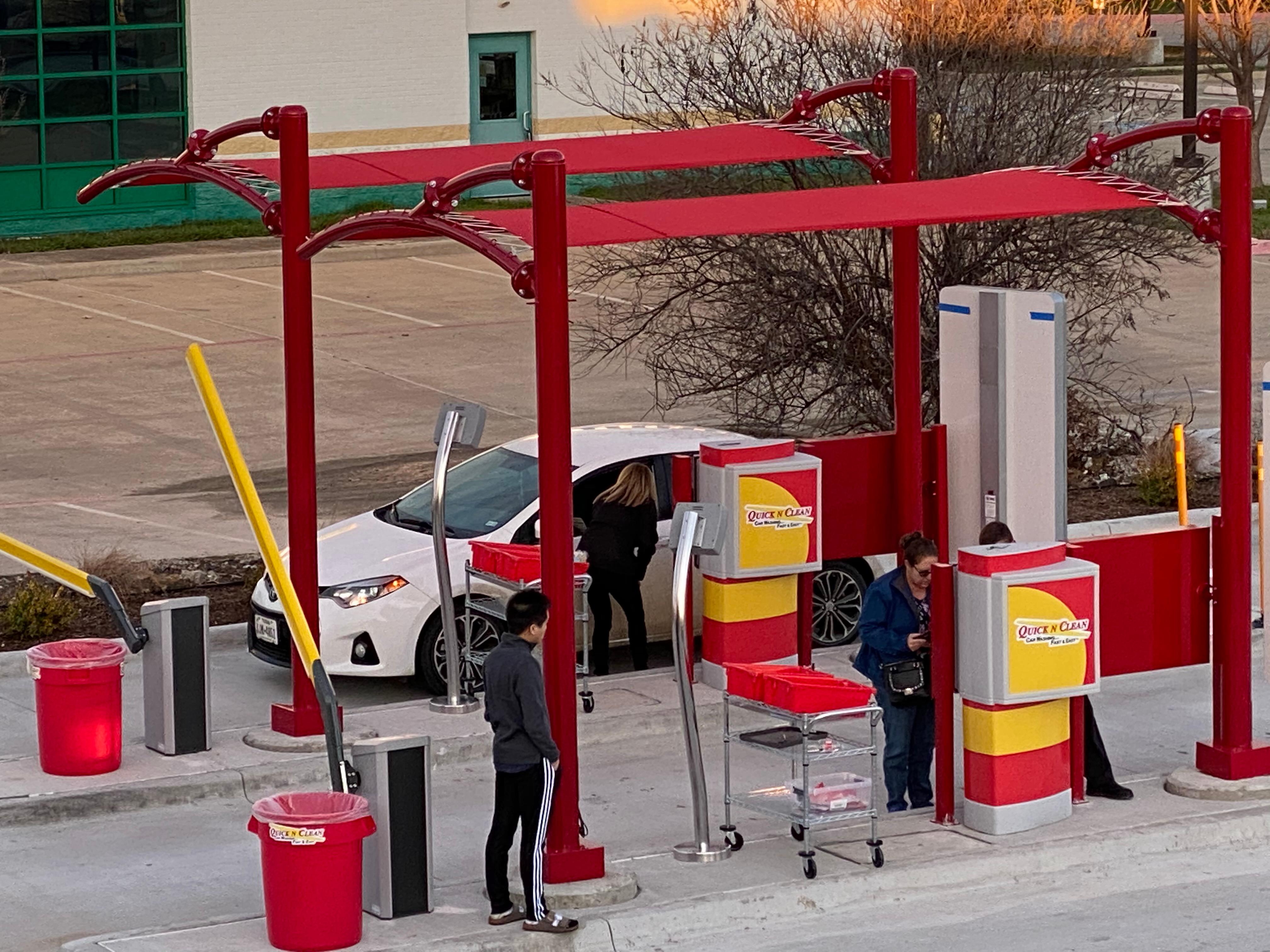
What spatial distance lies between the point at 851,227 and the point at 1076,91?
320 inches

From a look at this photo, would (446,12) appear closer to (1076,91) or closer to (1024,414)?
(1076,91)

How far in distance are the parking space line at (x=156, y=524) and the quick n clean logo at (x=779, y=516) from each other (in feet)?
17.7

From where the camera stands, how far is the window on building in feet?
112

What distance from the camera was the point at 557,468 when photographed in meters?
9.92

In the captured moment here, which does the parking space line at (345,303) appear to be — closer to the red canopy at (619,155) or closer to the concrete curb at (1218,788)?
the red canopy at (619,155)

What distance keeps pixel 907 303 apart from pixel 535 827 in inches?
216

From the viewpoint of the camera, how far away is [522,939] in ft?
30.5

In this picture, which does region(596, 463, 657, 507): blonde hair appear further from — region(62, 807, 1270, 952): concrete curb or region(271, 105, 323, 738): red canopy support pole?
region(62, 807, 1270, 952): concrete curb

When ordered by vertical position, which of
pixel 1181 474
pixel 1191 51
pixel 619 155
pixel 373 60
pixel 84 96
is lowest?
pixel 1181 474

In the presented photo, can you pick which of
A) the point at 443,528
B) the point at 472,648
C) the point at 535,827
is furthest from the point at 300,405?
the point at 535,827

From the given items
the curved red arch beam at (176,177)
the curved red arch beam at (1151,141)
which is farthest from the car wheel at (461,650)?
the curved red arch beam at (1151,141)

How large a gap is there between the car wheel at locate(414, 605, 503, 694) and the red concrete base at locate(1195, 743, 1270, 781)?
413cm

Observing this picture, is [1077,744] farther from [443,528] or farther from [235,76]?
[235,76]

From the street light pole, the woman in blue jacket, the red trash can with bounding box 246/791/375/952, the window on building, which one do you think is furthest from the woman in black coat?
the window on building
